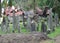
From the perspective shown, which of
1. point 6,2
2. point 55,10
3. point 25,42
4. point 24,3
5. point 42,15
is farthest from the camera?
point 24,3

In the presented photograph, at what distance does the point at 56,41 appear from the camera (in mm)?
11469

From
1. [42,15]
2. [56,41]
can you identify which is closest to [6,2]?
[42,15]

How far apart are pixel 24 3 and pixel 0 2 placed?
Result: 9.23 ft

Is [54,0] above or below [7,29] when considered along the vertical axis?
above

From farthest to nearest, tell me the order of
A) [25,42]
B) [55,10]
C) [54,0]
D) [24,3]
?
[24,3], [55,10], [54,0], [25,42]

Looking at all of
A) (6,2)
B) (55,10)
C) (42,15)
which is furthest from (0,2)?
(42,15)

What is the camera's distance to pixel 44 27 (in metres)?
15.1

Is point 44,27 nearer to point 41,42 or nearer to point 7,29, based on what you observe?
point 7,29

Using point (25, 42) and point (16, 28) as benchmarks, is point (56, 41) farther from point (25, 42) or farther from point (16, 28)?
point (16, 28)

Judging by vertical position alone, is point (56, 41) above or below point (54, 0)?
below

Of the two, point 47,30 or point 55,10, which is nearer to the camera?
point 47,30

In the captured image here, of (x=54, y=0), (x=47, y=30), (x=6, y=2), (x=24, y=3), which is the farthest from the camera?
(x=24, y=3)

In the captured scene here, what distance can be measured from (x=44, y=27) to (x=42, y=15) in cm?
433

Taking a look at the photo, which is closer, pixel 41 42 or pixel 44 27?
pixel 41 42
